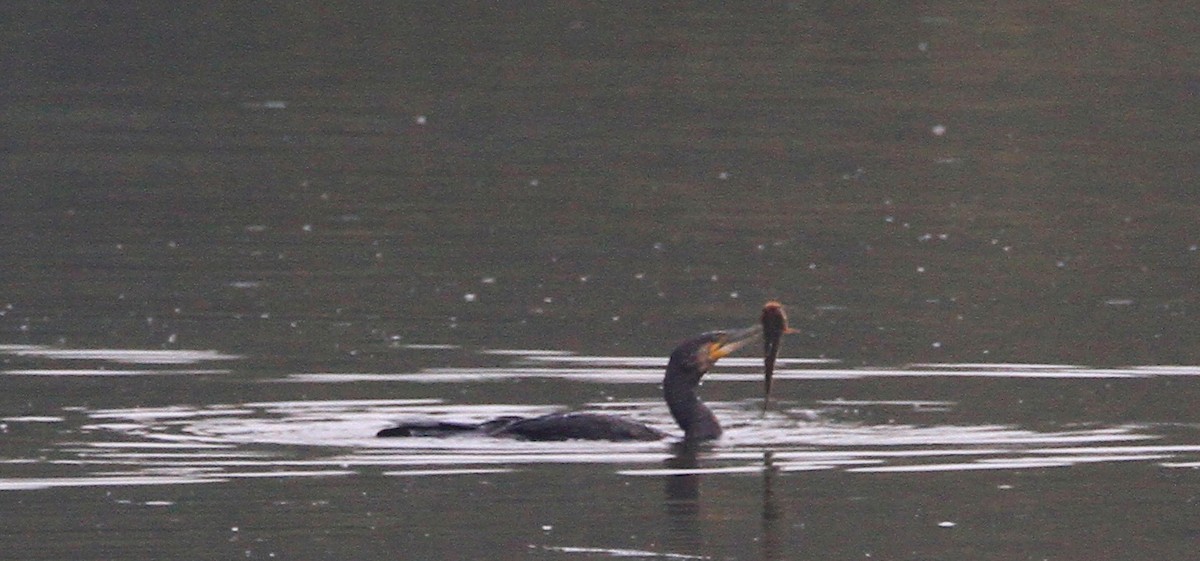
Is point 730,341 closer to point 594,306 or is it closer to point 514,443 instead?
point 514,443

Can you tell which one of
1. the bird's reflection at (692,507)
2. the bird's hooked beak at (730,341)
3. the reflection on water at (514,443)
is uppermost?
the bird's hooked beak at (730,341)

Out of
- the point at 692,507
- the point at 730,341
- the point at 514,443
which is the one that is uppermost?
the point at 730,341

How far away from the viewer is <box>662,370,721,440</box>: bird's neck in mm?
13562

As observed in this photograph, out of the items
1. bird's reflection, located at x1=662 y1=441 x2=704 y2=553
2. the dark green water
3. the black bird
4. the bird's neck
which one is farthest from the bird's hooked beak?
bird's reflection, located at x1=662 y1=441 x2=704 y2=553

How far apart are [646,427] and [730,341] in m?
0.64

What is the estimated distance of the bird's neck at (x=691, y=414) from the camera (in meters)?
13.6

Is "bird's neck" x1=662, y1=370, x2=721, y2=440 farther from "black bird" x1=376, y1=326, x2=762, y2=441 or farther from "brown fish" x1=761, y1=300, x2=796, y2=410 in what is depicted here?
"brown fish" x1=761, y1=300, x2=796, y2=410

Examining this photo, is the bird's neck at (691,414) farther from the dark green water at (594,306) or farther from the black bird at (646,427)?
the dark green water at (594,306)

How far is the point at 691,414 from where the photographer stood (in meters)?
13.6

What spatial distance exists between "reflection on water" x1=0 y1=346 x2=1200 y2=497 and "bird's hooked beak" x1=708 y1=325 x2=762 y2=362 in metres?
0.37

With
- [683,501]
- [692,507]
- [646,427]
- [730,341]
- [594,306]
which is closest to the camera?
[692,507]

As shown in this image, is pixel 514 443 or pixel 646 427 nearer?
pixel 514 443

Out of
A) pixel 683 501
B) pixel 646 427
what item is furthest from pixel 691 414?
pixel 683 501

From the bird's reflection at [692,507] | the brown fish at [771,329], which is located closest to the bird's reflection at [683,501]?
the bird's reflection at [692,507]
